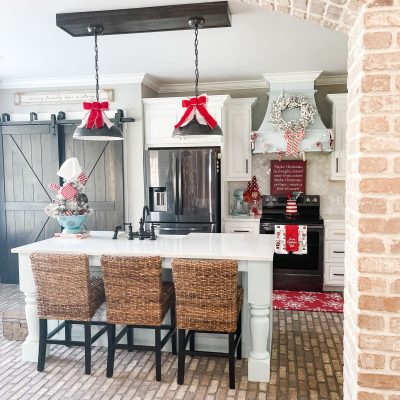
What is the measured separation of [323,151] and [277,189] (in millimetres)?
832

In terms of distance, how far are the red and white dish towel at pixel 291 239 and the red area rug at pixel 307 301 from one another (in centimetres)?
51

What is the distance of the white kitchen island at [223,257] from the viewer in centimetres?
281

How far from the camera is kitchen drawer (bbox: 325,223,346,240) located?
194 inches

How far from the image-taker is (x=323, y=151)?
5027 mm

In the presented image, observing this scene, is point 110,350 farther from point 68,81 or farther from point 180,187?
point 68,81

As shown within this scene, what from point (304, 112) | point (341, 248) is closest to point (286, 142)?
point (304, 112)

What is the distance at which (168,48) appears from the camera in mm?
4004

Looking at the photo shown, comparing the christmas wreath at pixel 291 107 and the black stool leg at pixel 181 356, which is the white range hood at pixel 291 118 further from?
the black stool leg at pixel 181 356

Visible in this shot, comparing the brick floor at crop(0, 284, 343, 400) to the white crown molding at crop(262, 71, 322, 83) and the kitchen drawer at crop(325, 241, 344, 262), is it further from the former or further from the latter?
the white crown molding at crop(262, 71, 322, 83)

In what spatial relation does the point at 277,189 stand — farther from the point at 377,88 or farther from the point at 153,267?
the point at 377,88

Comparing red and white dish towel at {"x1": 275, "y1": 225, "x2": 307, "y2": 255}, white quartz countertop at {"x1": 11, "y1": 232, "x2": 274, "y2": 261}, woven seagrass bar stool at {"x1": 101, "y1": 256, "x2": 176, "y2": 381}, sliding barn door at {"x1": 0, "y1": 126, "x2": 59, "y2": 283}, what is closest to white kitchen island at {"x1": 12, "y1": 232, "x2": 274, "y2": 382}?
white quartz countertop at {"x1": 11, "y1": 232, "x2": 274, "y2": 261}

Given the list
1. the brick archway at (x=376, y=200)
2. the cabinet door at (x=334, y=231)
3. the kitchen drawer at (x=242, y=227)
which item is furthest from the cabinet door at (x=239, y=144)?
the brick archway at (x=376, y=200)

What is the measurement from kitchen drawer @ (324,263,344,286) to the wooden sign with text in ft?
3.61

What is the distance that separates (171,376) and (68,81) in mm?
3899
